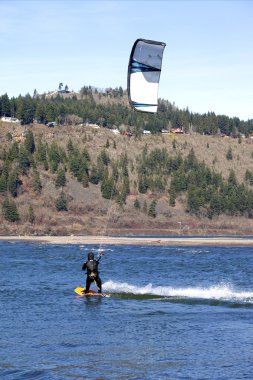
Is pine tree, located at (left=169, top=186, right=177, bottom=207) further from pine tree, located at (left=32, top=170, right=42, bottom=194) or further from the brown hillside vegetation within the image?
pine tree, located at (left=32, top=170, right=42, bottom=194)

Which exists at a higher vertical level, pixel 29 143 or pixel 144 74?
pixel 29 143

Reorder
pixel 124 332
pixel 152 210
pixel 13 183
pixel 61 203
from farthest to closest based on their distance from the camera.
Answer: pixel 152 210
pixel 61 203
pixel 13 183
pixel 124 332

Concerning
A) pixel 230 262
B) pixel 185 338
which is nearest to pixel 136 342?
pixel 185 338

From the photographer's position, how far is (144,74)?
35000mm

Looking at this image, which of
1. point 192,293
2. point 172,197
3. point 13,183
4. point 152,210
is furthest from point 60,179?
point 192,293

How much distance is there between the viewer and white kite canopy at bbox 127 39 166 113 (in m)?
34.6

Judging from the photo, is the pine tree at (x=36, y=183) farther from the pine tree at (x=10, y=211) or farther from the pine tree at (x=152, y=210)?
the pine tree at (x=152, y=210)

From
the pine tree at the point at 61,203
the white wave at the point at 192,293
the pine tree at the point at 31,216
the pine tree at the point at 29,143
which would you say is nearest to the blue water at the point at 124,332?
the white wave at the point at 192,293

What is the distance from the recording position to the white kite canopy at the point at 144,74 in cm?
3456

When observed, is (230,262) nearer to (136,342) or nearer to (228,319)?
Result: (228,319)

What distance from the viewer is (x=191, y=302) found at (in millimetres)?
34719

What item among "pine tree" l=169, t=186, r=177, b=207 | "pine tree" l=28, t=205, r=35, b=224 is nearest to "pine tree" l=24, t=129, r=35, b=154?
"pine tree" l=28, t=205, r=35, b=224

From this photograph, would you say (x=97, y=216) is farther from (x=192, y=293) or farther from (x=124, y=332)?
(x=124, y=332)

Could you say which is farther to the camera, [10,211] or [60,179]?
[60,179]
